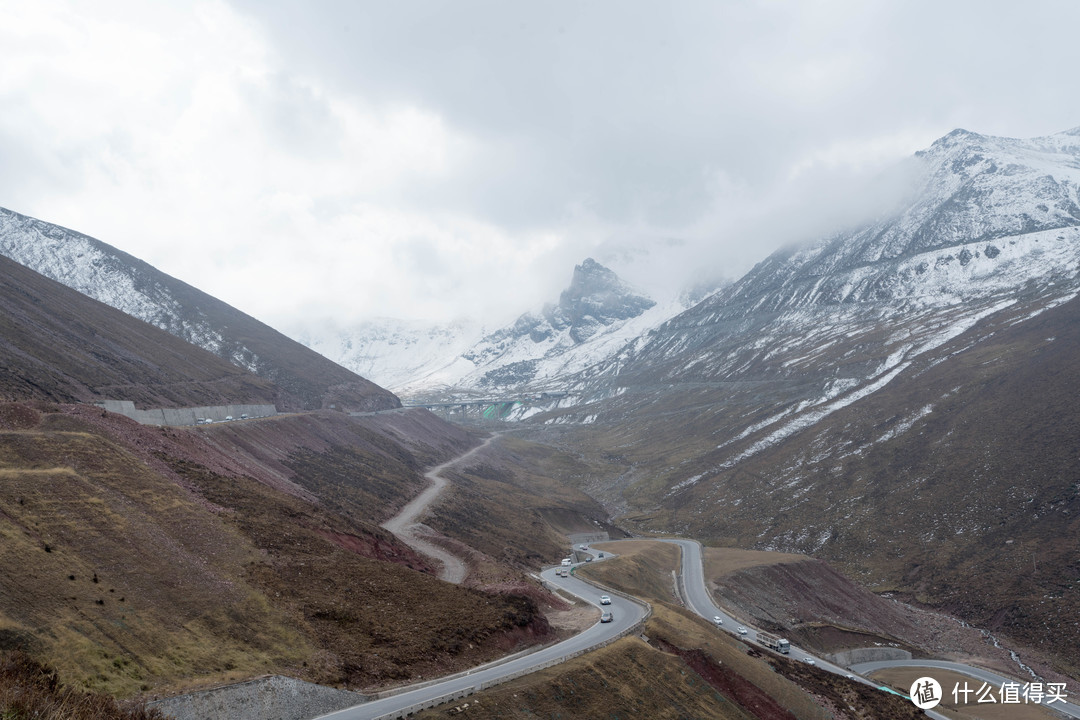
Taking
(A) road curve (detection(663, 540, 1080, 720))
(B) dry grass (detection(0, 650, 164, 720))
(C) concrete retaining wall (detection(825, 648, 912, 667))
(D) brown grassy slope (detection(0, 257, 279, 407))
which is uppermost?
(D) brown grassy slope (detection(0, 257, 279, 407))

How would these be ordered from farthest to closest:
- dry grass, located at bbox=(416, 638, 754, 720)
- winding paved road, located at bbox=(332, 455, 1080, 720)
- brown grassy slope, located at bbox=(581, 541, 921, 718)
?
brown grassy slope, located at bbox=(581, 541, 921, 718), dry grass, located at bbox=(416, 638, 754, 720), winding paved road, located at bbox=(332, 455, 1080, 720)

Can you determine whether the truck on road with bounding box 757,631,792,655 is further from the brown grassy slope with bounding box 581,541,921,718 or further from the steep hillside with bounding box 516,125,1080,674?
the steep hillside with bounding box 516,125,1080,674

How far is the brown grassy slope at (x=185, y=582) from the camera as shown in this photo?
24.5 meters

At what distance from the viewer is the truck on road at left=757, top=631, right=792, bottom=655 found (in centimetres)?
5662

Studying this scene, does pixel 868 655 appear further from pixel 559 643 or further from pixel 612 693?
pixel 612 693

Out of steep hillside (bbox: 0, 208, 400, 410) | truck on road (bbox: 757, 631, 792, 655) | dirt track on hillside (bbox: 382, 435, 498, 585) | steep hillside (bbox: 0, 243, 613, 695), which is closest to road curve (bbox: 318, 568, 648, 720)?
steep hillside (bbox: 0, 243, 613, 695)

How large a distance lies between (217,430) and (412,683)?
178ft

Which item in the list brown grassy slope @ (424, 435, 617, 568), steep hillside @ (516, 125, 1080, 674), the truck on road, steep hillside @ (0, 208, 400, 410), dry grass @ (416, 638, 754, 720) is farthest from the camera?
steep hillside @ (0, 208, 400, 410)

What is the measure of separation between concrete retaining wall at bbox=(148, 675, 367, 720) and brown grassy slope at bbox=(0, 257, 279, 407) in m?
51.8

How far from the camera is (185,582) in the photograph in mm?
30672

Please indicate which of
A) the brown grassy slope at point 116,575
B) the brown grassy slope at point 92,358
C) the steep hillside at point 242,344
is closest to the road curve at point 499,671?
the brown grassy slope at point 116,575

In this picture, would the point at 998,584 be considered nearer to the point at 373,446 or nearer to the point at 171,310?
the point at 373,446

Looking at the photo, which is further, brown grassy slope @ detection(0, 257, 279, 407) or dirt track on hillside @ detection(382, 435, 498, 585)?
brown grassy slope @ detection(0, 257, 279, 407)

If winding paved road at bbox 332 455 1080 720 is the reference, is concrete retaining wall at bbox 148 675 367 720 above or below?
above
